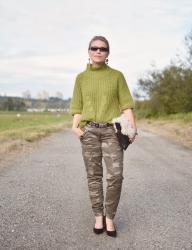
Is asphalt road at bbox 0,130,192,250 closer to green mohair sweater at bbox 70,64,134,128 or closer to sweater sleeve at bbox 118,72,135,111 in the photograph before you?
green mohair sweater at bbox 70,64,134,128

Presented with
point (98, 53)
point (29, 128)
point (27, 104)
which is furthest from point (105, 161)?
point (27, 104)

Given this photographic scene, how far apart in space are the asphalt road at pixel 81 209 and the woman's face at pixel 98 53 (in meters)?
1.89

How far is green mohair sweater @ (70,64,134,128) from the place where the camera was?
18.0 ft

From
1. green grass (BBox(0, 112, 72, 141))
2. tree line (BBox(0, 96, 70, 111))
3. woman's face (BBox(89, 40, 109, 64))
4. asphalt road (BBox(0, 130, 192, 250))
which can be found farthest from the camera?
tree line (BBox(0, 96, 70, 111))

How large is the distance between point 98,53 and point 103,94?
1.44 ft

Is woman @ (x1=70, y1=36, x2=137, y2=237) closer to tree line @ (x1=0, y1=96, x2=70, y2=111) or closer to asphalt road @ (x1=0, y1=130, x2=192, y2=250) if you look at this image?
asphalt road @ (x1=0, y1=130, x2=192, y2=250)

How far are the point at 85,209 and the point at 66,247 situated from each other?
6.02 feet

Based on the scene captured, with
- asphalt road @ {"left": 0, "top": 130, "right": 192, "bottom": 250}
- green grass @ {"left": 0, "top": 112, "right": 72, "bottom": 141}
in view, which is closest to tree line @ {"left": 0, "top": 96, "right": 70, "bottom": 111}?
green grass @ {"left": 0, "top": 112, "right": 72, "bottom": 141}

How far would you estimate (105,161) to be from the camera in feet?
18.1

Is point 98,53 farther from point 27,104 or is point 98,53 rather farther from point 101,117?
point 27,104

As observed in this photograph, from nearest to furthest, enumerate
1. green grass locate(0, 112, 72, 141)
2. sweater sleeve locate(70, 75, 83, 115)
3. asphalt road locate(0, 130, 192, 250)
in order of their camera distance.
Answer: asphalt road locate(0, 130, 192, 250), sweater sleeve locate(70, 75, 83, 115), green grass locate(0, 112, 72, 141)

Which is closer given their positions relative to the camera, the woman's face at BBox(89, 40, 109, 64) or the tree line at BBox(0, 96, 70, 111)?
the woman's face at BBox(89, 40, 109, 64)

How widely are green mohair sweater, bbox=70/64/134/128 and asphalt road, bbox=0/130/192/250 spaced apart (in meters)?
1.28

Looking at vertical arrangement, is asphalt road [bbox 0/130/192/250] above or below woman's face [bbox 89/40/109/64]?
below
